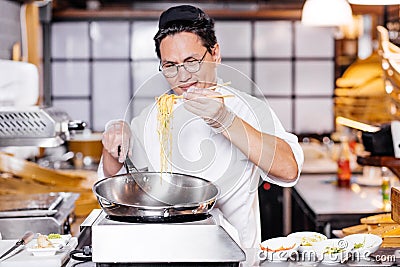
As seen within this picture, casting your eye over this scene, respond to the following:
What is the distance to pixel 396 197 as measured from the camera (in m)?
2.24

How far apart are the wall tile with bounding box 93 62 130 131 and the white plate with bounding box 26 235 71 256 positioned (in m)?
6.39

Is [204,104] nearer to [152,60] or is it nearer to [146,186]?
[146,186]

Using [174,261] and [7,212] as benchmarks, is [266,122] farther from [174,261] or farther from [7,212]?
[7,212]

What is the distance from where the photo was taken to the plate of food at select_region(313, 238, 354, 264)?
1974mm

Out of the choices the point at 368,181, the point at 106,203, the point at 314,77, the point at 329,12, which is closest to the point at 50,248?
the point at 106,203

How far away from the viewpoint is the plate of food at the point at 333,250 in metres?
1.97

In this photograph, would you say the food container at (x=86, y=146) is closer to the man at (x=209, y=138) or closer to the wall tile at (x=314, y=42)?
the wall tile at (x=314, y=42)

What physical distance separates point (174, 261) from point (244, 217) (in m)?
0.73

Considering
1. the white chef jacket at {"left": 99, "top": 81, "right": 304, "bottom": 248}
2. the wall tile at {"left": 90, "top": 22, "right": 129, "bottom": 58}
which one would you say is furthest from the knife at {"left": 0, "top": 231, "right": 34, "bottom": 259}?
the wall tile at {"left": 90, "top": 22, "right": 129, "bottom": 58}

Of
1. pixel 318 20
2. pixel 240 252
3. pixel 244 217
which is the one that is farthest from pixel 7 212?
pixel 318 20

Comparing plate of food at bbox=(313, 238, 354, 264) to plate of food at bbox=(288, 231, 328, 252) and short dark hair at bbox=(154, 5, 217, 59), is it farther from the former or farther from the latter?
short dark hair at bbox=(154, 5, 217, 59)

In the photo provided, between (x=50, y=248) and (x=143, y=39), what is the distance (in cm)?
661

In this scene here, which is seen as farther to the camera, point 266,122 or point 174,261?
point 266,122

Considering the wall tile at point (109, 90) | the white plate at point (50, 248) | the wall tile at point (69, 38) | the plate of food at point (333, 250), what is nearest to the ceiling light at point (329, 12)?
the plate of food at point (333, 250)
